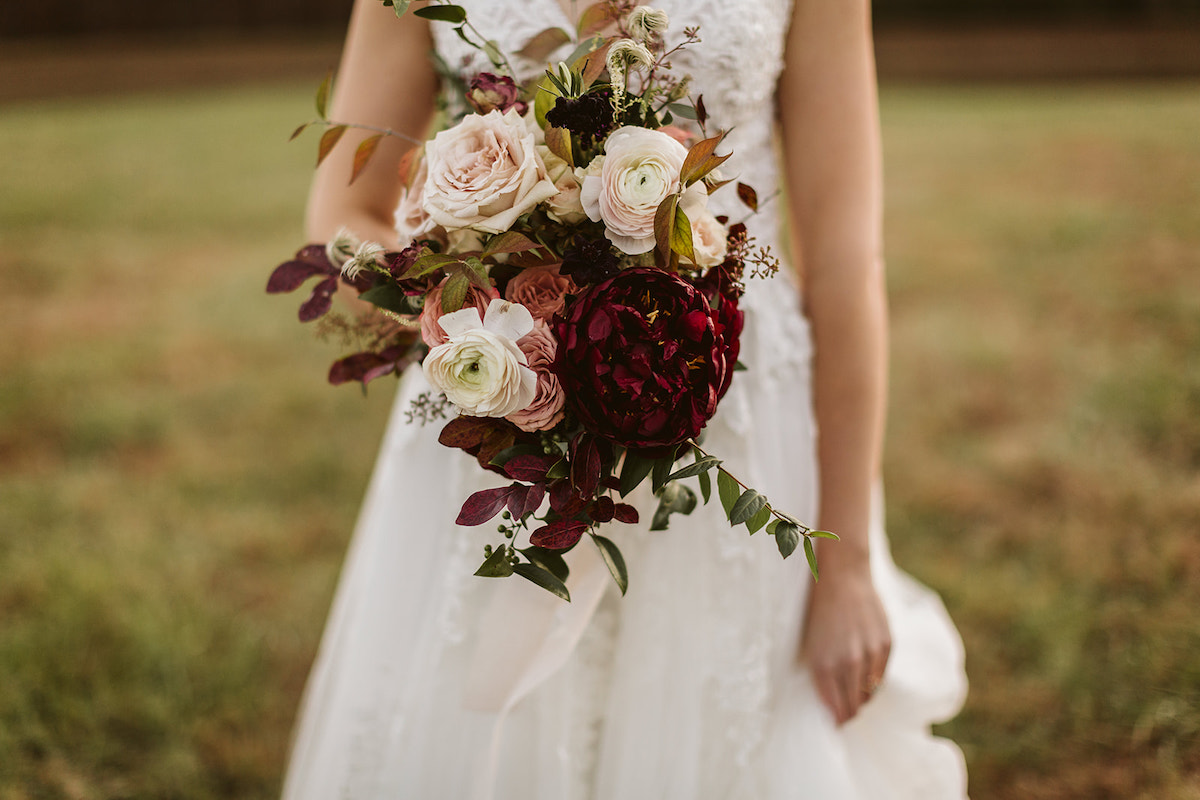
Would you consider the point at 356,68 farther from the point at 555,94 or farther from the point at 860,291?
the point at 860,291

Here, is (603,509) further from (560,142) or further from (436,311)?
(560,142)

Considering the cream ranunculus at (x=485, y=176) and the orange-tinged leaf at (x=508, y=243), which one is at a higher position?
the cream ranunculus at (x=485, y=176)

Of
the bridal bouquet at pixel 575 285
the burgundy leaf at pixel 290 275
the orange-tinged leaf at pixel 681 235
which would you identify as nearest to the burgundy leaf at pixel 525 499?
the bridal bouquet at pixel 575 285

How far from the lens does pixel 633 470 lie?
100 centimetres

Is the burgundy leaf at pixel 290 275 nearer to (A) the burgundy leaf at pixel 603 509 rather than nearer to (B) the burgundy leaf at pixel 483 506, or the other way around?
(B) the burgundy leaf at pixel 483 506

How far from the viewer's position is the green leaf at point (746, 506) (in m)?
0.97

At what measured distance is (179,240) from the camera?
6.61m

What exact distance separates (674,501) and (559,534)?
0.21m

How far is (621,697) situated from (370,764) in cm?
45

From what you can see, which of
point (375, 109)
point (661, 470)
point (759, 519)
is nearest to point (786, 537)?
point (759, 519)

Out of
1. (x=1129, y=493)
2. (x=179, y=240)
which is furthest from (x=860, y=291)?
(x=179, y=240)

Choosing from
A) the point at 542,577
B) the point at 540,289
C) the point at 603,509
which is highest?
the point at 540,289

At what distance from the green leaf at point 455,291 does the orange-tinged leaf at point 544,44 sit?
389 mm

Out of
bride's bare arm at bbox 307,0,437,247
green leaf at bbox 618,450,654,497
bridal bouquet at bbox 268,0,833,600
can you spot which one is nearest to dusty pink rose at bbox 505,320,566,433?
bridal bouquet at bbox 268,0,833,600
